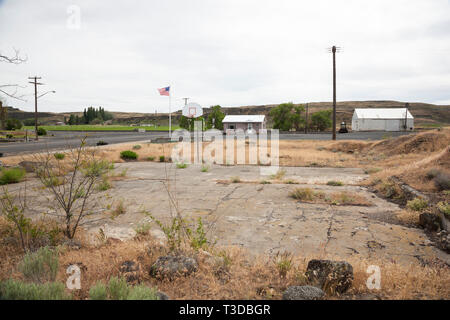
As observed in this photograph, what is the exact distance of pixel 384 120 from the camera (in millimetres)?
58719

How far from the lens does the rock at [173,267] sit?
3246 millimetres

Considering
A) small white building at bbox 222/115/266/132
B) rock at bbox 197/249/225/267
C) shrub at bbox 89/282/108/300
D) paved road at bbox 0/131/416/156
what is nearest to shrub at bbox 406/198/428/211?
rock at bbox 197/249/225/267

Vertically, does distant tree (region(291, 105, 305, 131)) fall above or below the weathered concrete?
above

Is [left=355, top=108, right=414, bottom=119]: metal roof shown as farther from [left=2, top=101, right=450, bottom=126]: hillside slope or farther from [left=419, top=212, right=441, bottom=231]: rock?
[left=419, top=212, right=441, bottom=231]: rock

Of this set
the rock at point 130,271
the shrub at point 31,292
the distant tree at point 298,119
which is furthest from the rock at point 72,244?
the distant tree at point 298,119

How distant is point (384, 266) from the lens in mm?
3627

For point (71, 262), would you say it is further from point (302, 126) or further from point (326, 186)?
point (302, 126)

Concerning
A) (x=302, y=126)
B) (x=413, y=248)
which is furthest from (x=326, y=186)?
(x=302, y=126)

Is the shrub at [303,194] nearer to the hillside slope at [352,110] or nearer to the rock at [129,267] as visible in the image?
the rock at [129,267]

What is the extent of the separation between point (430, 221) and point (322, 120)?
65.0 meters

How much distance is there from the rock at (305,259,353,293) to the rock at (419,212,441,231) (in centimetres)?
332

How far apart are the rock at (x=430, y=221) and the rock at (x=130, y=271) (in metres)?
5.06

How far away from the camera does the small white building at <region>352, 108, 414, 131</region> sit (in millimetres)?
57594

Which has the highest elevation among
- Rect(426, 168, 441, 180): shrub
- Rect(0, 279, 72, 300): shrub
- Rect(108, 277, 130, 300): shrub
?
Rect(426, 168, 441, 180): shrub
